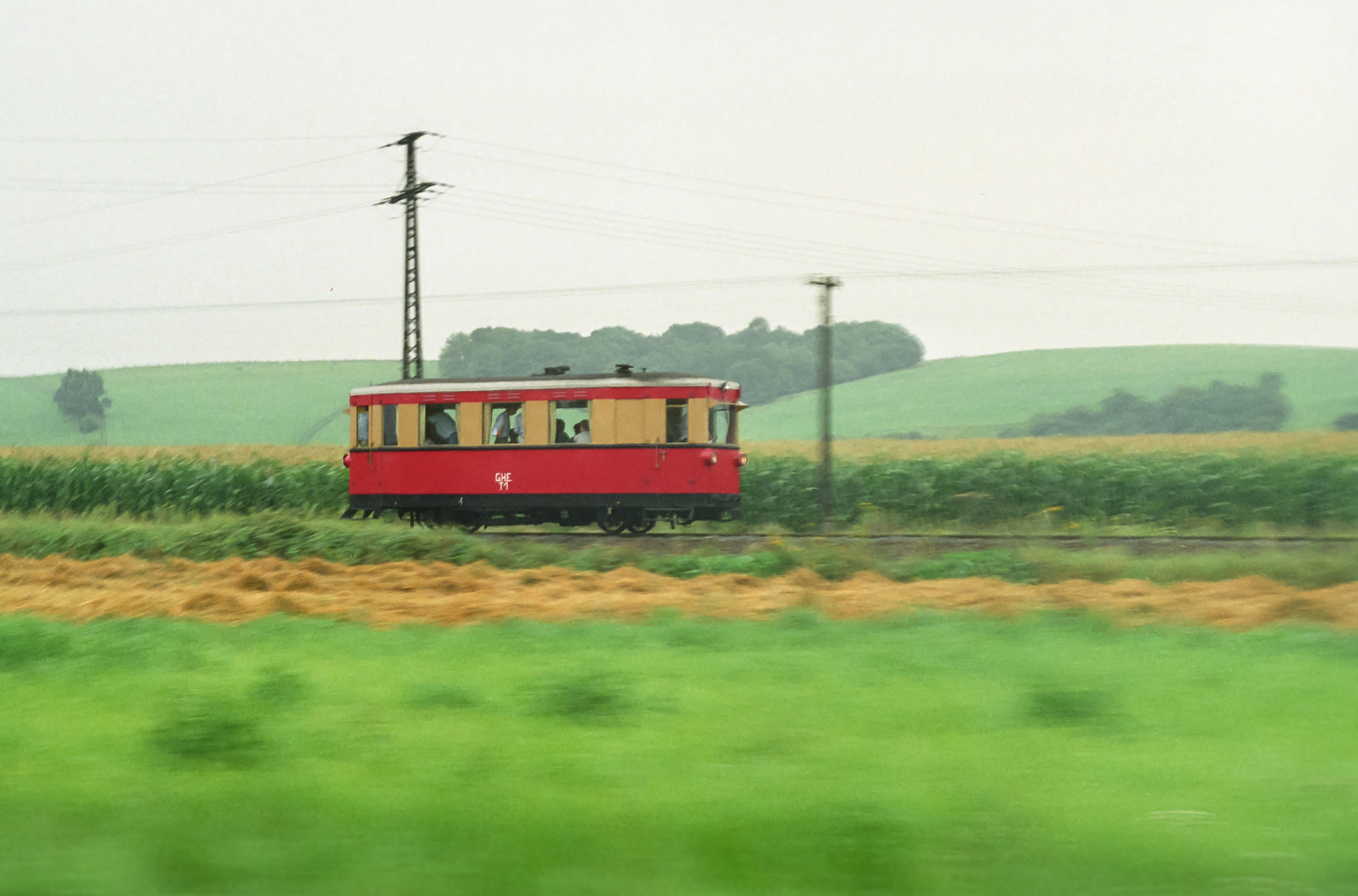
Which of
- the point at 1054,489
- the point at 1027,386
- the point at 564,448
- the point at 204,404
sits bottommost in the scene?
the point at 1054,489

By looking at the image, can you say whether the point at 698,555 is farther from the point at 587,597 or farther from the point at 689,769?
the point at 689,769

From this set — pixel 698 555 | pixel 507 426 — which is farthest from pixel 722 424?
pixel 698 555

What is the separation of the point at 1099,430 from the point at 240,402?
5403cm

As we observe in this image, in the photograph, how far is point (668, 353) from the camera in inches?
3083

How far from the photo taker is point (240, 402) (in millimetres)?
86125

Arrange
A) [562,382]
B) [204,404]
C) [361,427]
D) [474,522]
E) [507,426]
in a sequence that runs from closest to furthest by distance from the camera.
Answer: [562,382], [507,426], [474,522], [361,427], [204,404]

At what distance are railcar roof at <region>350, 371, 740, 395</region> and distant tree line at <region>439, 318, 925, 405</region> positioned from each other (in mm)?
43400

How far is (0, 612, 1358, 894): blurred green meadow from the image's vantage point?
14.9ft

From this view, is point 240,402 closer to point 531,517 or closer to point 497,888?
point 531,517

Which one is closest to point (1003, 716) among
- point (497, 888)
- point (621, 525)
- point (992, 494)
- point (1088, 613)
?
point (497, 888)

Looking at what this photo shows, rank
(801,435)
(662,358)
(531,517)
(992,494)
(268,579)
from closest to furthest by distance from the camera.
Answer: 1. (268,579)
2. (531,517)
3. (992,494)
4. (801,435)
5. (662,358)

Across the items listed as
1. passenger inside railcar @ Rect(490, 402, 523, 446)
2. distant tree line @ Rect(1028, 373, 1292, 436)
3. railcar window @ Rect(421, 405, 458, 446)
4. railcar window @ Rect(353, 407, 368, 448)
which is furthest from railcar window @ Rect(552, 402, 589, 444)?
distant tree line @ Rect(1028, 373, 1292, 436)

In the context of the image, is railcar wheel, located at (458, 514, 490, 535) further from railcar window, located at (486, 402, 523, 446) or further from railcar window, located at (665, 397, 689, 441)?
railcar window, located at (665, 397, 689, 441)

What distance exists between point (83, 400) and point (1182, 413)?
65258 mm
